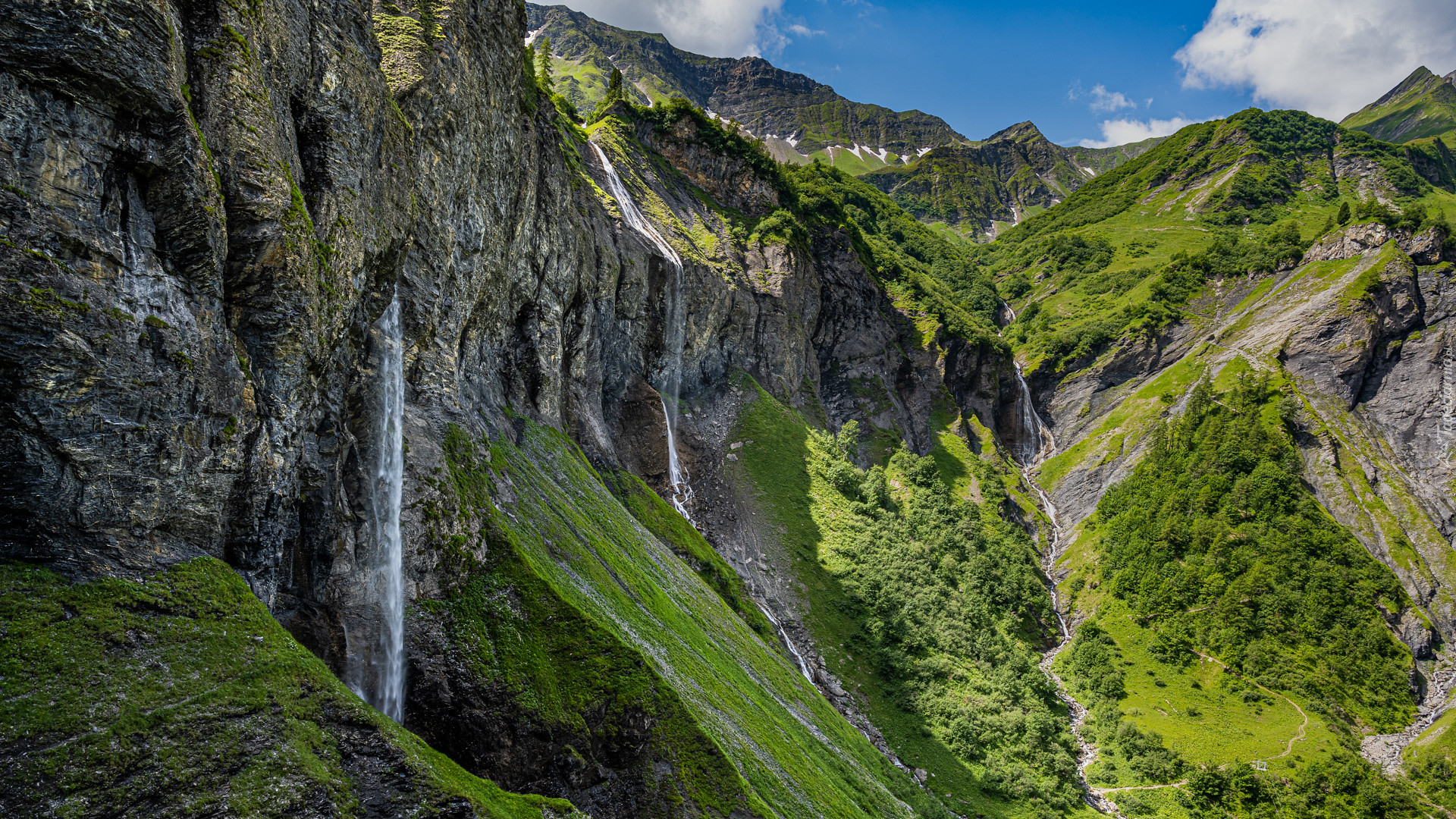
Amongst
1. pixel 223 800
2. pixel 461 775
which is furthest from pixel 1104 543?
pixel 223 800

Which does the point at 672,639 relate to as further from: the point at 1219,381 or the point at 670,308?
the point at 1219,381

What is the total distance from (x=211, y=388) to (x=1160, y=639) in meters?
88.0

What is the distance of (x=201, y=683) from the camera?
13148 millimetres

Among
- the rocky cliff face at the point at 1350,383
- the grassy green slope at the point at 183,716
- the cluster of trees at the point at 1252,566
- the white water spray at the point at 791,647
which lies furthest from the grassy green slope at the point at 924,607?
the grassy green slope at the point at 183,716

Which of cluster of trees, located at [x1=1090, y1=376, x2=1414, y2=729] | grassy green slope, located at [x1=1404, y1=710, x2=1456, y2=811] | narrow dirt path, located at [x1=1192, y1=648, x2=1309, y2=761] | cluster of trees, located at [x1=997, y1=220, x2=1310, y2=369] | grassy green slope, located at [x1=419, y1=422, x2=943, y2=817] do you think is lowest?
grassy green slope, located at [x1=1404, y1=710, x2=1456, y2=811]

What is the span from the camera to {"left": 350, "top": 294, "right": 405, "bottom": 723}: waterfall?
22.4 m

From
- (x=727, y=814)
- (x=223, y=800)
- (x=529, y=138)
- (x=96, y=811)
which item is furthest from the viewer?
(x=529, y=138)

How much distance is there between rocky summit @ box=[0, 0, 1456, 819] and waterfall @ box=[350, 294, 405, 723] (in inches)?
7.4

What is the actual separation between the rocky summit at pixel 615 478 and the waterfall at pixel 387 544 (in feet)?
0.61

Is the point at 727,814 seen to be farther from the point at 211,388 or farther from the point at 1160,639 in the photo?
the point at 1160,639

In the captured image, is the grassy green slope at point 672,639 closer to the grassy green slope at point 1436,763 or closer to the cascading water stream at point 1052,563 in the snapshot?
the cascading water stream at point 1052,563

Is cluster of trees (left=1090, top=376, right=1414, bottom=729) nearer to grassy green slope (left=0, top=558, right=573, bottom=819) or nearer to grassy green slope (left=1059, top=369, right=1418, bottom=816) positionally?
grassy green slope (left=1059, top=369, right=1418, bottom=816)

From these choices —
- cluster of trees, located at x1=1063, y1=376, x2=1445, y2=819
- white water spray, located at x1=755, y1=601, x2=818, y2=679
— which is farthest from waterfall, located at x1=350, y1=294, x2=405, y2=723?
cluster of trees, located at x1=1063, y1=376, x2=1445, y2=819

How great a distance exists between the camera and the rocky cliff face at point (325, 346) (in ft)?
41.4
